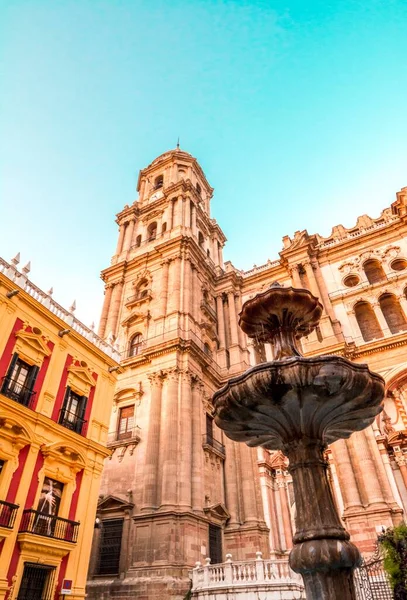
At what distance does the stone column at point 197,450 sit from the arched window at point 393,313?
11.1 meters

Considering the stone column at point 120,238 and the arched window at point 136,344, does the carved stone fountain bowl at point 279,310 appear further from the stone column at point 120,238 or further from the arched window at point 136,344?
the stone column at point 120,238

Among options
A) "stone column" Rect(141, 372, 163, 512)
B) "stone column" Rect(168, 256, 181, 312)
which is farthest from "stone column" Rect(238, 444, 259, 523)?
"stone column" Rect(168, 256, 181, 312)

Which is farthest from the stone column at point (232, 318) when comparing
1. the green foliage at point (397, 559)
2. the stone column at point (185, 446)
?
the green foliage at point (397, 559)

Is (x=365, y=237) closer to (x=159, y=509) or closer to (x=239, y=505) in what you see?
(x=239, y=505)

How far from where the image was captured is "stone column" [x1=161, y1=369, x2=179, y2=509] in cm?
1611

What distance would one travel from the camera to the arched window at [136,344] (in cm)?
2298

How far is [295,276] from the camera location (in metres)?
25.9

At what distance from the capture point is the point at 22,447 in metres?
11.3

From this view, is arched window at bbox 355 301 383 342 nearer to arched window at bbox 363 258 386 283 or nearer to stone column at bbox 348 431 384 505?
arched window at bbox 363 258 386 283

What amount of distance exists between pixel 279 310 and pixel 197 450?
11521mm

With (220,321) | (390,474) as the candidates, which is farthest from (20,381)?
(220,321)

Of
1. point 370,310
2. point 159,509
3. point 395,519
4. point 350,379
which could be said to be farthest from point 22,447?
point 370,310

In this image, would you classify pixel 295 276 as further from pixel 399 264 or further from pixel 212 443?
pixel 212 443

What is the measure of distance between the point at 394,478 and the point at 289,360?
14994 mm
